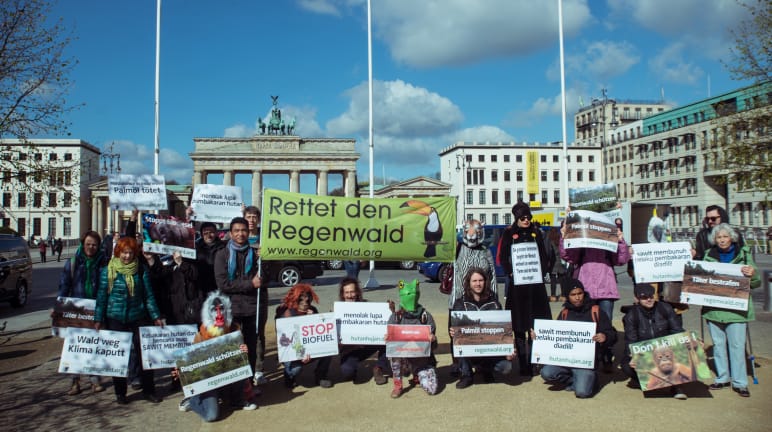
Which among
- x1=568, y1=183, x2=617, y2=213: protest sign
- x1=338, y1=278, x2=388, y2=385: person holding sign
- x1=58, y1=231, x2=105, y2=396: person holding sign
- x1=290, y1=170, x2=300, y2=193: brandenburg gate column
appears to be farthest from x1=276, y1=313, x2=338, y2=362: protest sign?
x1=290, y1=170, x2=300, y2=193: brandenburg gate column

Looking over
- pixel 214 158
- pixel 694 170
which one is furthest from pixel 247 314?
pixel 694 170

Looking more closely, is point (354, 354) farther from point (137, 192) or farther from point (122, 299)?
point (137, 192)

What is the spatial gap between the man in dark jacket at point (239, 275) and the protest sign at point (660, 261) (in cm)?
466

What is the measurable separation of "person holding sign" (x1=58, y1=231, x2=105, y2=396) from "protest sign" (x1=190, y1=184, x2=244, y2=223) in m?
1.32

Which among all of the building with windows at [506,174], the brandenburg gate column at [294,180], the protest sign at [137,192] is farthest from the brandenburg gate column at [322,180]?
the protest sign at [137,192]

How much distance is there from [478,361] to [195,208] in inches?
174

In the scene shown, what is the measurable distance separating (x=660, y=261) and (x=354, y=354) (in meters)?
3.99

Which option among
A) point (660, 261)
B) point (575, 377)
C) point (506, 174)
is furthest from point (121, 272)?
point (506, 174)

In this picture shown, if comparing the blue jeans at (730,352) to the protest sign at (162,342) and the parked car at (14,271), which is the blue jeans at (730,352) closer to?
the protest sign at (162,342)

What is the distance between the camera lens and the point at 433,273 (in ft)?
66.3

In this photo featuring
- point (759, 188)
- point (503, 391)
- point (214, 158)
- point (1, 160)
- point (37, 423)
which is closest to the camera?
point (37, 423)

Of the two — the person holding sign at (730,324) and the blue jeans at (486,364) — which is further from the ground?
the person holding sign at (730,324)

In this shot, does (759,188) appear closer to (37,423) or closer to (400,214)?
(400,214)

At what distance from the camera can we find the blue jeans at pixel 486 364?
664 centimetres
